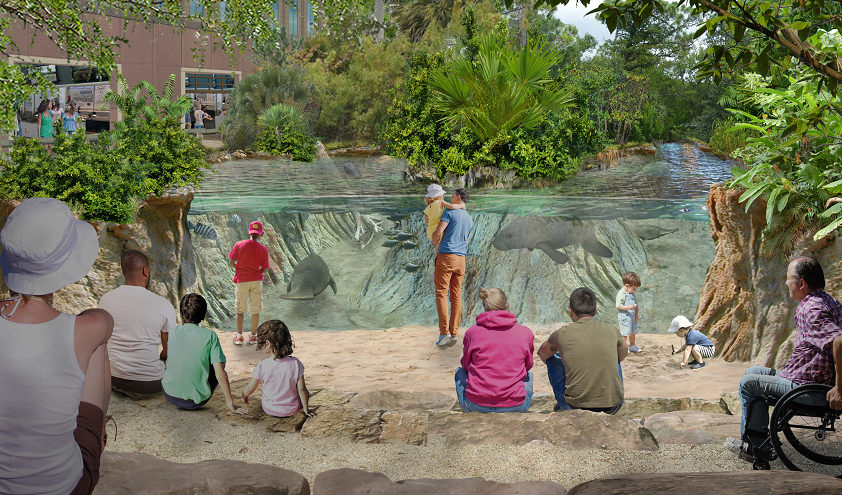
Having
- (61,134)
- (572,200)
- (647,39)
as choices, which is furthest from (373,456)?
(647,39)

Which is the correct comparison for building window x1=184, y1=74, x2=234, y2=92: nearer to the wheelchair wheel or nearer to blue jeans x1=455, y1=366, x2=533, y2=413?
blue jeans x1=455, y1=366, x2=533, y2=413

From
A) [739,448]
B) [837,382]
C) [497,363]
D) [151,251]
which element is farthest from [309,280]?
[837,382]

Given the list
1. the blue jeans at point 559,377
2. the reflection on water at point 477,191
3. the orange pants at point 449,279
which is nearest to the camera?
the blue jeans at point 559,377

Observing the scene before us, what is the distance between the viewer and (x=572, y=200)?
1165cm

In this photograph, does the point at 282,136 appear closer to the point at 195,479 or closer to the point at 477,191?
the point at 477,191

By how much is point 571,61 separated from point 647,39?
202cm

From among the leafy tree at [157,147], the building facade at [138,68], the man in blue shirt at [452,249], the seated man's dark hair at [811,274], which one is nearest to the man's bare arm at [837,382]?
the seated man's dark hair at [811,274]

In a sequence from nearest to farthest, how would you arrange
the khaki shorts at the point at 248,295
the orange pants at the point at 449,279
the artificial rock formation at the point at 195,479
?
the artificial rock formation at the point at 195,479, the orange pants at the point at 449,279, the khaki shorts at the point at 248,295

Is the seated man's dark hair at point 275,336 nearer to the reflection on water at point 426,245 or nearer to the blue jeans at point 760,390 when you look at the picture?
the blue jeans at point 760,390

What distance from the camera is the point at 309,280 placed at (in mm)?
9961

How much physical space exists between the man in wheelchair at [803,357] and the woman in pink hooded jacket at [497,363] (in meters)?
1.28

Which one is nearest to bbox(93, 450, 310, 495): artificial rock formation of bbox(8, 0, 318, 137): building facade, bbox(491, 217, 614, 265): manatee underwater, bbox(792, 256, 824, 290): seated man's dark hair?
bbox(792, 256, 824, 290): seated man's dark hair

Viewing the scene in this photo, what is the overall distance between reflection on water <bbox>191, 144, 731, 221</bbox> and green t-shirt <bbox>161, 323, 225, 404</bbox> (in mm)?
6759

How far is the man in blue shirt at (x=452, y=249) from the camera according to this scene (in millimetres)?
6207
